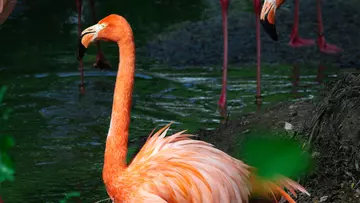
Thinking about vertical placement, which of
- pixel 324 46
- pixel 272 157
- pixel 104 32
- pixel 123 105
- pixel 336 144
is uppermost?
pixel 104 32

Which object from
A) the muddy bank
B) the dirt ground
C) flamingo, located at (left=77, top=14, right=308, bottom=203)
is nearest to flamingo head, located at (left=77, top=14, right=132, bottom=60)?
flamingo, located at (left=77, top=14, right=308, bottom=203)

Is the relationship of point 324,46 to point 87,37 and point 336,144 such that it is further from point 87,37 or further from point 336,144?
point 87,37

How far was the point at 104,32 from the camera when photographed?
3717 millimetres

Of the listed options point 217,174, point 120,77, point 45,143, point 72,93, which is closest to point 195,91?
point 72,93

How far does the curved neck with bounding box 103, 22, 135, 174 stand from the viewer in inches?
144

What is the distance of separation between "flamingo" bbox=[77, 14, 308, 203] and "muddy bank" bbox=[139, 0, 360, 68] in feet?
14.5

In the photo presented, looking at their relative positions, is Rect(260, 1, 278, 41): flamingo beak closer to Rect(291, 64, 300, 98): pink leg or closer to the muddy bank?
Rect(291, 64, 300, 98): pink leg

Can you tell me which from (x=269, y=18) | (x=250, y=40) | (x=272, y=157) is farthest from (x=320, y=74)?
(x=272, y=157)

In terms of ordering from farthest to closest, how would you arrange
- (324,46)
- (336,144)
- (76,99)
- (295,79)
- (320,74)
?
(324,46) < (320,74) < (295,79) < (76,99) < (336,144)

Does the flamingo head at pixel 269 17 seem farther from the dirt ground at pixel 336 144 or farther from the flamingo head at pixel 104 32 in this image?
the flamingo head at pixel 104 32

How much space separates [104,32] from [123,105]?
0.36 meters

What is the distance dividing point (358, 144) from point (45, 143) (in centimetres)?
270

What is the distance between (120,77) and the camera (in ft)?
12.3

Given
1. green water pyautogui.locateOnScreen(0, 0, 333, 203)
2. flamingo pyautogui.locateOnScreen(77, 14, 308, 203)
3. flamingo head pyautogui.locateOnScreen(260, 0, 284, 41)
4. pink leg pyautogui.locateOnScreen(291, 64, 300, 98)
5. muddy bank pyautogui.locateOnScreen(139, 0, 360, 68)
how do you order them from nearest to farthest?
flamingo pyautogui.locateOnScreen(77, 14, 308, 203) < flamingo head pyautogui.locateOnScreen(260, 0, 284, 41) < green water pyautogui.locateOnScreen(0, 0, 333, 203) < pink leg pyautogui.locateOnScreen(291, 64, 300, 98) < muddy bank pyautogui.locateOnScreen(139, 0, 360, 68)
